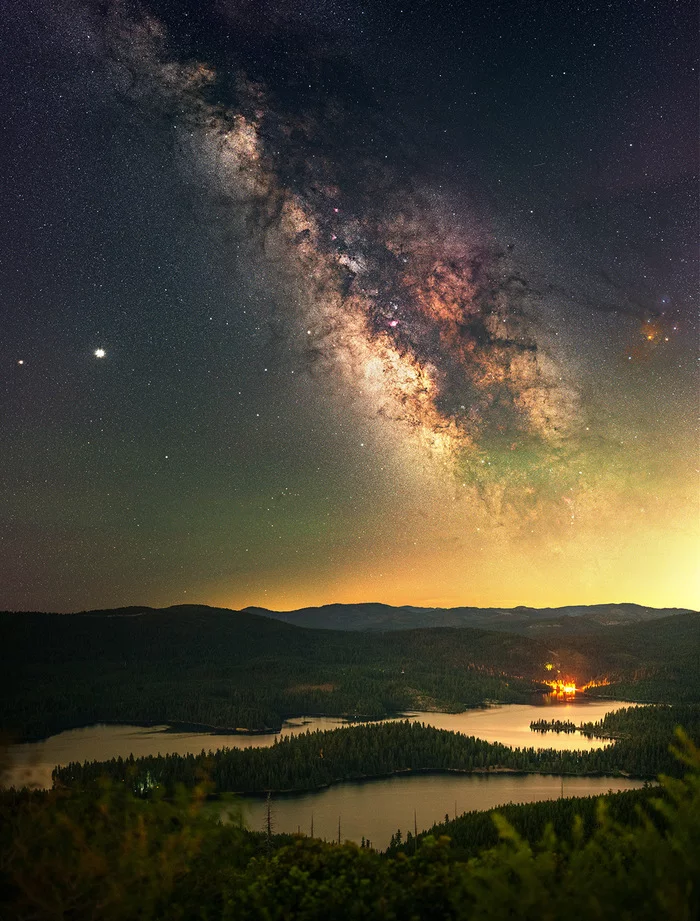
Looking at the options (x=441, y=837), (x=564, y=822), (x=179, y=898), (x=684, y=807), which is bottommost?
(x=564, y=822)

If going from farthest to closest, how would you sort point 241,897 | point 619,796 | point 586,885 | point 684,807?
1. point 619,796
2. point 241,897
3. point 684,807
4. point 586,885

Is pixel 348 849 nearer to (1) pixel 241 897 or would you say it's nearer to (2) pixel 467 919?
(1) pixel 241 897

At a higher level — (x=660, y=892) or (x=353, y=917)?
(x=660, y=892)

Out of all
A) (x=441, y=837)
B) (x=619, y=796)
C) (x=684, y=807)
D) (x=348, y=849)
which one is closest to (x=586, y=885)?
(x=684, y=807)

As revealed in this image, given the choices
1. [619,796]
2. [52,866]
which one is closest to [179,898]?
[52,866]

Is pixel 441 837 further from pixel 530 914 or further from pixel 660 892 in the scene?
pixel 660 892

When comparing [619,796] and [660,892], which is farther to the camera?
[619,796]

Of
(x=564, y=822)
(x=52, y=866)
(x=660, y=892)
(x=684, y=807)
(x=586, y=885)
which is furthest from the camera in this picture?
Answer: (x=564, y=822)
